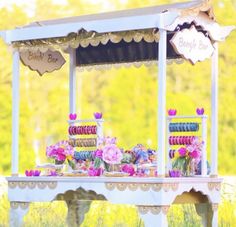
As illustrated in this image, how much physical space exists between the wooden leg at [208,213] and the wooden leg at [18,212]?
2002 millimetres

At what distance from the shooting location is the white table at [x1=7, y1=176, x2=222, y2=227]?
10.3 meters

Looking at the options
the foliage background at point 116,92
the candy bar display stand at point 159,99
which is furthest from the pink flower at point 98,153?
the foliage background at point 116,92

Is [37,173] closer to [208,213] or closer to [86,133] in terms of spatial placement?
[86,133]

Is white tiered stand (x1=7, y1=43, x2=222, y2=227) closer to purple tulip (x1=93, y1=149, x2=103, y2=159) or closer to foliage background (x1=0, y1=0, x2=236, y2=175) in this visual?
purple tulip (x1=93, y1=149, x2=103, y2=159)

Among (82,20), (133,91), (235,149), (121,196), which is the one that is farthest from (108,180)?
(133,91)

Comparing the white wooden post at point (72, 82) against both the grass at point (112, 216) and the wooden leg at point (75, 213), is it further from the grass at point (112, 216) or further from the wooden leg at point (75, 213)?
the grass at point (112, 216)

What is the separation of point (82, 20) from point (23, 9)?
1832 cm

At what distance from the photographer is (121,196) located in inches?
417

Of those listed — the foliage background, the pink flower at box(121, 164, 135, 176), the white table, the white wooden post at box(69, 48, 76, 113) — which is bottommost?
the white table

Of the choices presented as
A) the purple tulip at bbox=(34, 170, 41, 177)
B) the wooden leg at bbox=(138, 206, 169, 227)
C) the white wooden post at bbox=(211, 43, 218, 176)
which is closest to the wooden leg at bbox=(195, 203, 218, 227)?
the white wooden post at bbox=(211, 43, 218, 176)

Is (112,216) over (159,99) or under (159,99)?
under

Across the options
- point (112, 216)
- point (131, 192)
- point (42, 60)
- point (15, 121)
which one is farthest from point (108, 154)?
point (112, 216)

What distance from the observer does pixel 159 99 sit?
1032 centimetres

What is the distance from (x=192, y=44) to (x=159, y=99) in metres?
0.82
